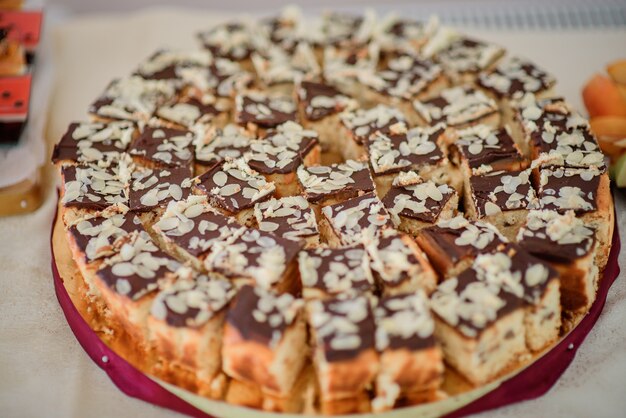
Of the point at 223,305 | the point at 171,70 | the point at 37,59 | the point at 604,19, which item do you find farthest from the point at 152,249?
the point at 604,19

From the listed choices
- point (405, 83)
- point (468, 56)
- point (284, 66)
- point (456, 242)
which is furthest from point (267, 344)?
point (468, 56)

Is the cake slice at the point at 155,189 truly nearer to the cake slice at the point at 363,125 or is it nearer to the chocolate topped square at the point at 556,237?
the cake slice at the point at 363,125

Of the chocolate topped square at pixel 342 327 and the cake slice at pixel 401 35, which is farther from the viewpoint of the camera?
the cake slice at pixel 401 35

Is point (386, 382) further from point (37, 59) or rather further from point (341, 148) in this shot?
point (37, 59)

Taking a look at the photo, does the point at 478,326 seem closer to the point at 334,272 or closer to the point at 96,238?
the point at 334,272

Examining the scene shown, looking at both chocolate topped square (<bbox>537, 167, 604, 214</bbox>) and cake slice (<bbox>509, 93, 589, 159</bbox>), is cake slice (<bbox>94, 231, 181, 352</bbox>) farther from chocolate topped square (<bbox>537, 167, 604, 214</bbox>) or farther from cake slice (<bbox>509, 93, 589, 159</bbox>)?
cake slice (<bbox>509, 93, 589, 159</bbox>)

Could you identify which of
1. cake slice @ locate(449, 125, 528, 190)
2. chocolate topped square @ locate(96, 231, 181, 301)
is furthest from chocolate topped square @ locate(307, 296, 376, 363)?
cake slice @ locate(449, 125, 528, 190)

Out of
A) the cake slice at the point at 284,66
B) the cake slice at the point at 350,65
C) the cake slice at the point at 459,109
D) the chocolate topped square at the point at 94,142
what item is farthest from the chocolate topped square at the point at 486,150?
the chocolate topped square at the point at 94,142
